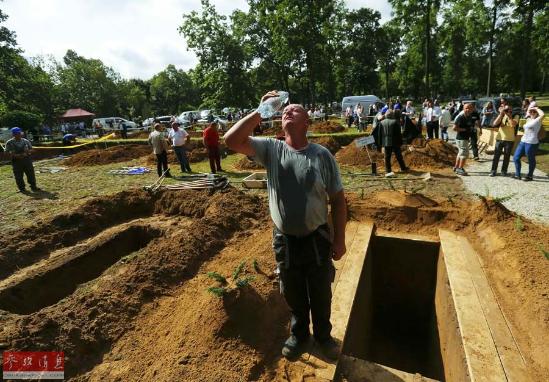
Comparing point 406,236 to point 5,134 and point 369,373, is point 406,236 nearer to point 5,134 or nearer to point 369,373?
point 369,373

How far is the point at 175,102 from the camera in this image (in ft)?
208

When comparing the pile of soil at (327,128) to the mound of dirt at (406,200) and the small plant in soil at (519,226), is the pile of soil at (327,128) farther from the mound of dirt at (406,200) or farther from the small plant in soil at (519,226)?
the small plant in soil at (519,226)

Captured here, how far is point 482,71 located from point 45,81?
182 ft

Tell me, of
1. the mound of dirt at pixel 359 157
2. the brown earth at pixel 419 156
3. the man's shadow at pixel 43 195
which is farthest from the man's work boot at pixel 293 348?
the man's shadow at pixel 43 195

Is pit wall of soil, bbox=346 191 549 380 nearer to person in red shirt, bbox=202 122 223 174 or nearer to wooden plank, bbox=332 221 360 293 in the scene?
wooden plank, bbox=332 221 360 293

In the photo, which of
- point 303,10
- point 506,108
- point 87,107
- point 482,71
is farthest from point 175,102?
point 506,108

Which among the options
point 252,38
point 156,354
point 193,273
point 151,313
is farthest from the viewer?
point 252,38

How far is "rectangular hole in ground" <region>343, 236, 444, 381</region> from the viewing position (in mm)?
5395

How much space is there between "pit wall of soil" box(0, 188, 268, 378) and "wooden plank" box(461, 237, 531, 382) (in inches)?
137

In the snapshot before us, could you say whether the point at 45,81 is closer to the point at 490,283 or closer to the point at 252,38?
the point at 252,38

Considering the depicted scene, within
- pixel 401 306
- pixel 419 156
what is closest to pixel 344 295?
pixel 401 306

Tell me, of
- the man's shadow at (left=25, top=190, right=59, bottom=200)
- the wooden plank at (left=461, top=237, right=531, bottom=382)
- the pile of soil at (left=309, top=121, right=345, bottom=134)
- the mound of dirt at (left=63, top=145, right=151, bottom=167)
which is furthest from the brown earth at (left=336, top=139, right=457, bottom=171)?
the mound of dirt at (left=63, top=145, right=151, bottom=167)

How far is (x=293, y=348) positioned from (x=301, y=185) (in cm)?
154

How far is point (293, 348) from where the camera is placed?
9.65 feet
